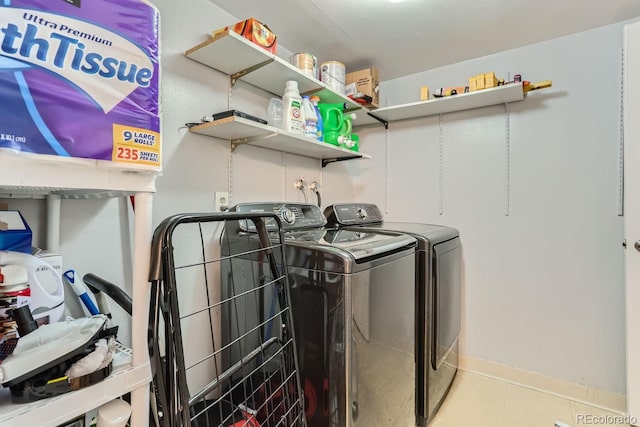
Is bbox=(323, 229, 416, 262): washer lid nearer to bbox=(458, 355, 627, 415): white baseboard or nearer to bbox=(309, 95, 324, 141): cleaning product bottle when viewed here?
bbox=(309, 95, 324, 141): cleaning product bottle

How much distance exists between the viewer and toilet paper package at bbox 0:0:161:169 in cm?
53

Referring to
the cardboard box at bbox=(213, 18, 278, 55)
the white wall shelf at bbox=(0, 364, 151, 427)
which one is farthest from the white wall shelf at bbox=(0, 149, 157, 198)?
the cardboard box at bbox=(213, 18, 278, 55)

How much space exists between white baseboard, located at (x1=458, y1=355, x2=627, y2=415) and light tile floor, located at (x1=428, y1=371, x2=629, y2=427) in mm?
37

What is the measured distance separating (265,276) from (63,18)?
3.37 feet

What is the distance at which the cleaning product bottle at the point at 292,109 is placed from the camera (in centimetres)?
169

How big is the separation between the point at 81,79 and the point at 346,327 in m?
1.01

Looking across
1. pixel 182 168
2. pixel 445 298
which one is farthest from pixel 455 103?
pixel 182 168

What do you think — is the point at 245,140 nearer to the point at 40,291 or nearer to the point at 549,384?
the point at 40,291

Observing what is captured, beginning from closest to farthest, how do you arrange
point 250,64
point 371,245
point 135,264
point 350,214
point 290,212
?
point 135,264 < point 371,245 < point 250,64 < point 290,212 < point 350,214

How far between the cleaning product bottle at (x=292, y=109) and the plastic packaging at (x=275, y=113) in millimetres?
107

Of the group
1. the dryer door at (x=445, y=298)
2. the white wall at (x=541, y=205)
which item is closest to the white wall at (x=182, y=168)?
the dryer door at (x=445, y=298)

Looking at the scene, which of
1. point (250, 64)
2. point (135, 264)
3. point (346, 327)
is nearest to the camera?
point (135, 264)

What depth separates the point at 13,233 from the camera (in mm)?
833

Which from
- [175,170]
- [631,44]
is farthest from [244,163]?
[631,44]
